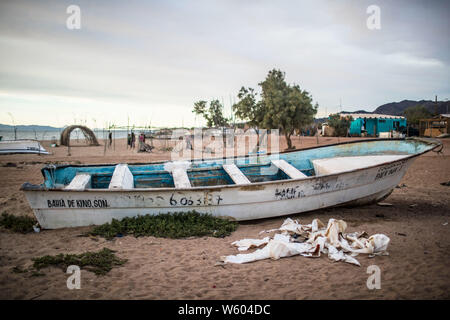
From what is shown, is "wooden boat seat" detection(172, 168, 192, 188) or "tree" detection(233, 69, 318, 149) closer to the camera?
"wooden boat seat" detection(172, 168, 192, 188)

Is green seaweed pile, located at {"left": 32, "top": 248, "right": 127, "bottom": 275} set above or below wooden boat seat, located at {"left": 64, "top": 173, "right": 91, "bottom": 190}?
below

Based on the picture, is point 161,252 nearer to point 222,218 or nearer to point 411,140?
point 222,218

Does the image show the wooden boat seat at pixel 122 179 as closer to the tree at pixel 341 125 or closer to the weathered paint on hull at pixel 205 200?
the weathered paint on hull at pixel 205 200

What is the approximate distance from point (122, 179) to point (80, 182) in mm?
803

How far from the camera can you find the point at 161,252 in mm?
4395

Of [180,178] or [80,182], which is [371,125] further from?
[80,182]

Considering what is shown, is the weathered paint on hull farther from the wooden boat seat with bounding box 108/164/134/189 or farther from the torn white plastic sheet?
the torn white plastic sheet

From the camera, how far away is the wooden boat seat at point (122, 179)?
17.8ft

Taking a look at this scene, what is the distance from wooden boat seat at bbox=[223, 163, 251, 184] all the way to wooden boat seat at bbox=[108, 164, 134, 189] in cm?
212

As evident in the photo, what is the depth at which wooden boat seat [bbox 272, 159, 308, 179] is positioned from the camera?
618cm

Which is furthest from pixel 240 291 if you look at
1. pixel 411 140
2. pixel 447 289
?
pixel 411 140

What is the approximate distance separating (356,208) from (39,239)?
635 centimetres

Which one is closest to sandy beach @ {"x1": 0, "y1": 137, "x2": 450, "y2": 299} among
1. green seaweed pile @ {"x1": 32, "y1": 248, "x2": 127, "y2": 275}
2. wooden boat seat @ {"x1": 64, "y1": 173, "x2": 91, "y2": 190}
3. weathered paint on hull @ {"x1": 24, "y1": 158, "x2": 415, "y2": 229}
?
green seaweed pile @ {"x1": 32, "y1": 248, "x2": 127, "y2": 275}
